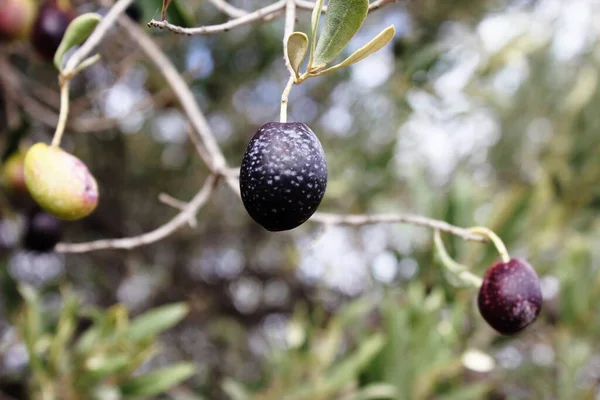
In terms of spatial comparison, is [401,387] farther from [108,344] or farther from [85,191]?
[85,191]

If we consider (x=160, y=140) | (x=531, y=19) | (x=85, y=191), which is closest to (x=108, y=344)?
(x=85, y=191)

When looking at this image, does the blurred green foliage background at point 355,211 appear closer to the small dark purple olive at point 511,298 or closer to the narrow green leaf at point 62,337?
the narrow green leaf at point 62,337

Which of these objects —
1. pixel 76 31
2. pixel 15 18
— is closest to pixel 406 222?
pixel 76 31

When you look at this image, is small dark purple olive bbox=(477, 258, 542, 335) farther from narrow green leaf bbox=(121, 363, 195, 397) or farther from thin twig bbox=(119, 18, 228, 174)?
narrow green leaf bbox=(121, 363, 195, 397)

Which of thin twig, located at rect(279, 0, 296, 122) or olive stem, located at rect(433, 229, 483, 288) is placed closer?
thin twig, located at rect(279, 0, 296, 122)

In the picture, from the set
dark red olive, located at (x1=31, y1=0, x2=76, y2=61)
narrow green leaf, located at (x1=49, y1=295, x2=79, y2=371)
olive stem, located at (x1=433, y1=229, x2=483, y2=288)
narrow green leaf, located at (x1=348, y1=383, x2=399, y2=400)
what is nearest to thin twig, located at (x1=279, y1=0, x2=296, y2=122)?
olive stem, located at (x1=433, y1=229, x2=483, y2=288)
